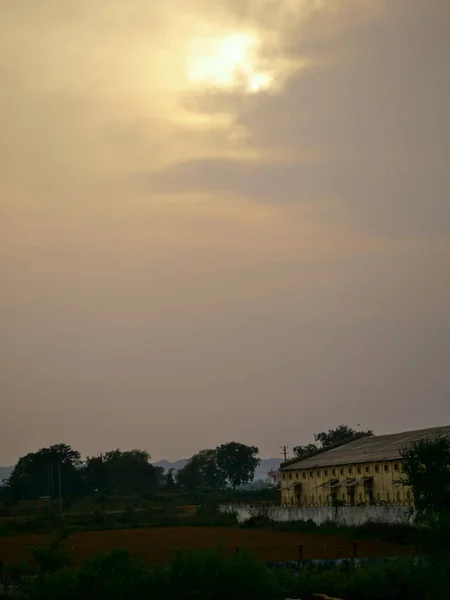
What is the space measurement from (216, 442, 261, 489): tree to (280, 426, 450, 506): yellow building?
7340cm

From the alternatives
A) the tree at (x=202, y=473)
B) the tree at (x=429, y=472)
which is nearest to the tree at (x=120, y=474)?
the tree at (x=202, y=473)

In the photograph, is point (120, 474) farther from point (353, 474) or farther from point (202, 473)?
point (353, 474)

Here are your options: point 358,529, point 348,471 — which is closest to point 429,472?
point 358,529

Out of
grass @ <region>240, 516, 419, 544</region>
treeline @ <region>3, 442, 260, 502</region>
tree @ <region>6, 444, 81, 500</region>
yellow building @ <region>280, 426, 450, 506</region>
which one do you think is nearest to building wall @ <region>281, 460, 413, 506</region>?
yellow building @ <region>280, 426, 450, 506</region>

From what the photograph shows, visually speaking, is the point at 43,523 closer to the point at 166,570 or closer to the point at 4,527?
the point at 4,527

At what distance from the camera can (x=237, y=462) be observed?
146m

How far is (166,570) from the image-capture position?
62.2 ft

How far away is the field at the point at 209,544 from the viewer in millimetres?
36812

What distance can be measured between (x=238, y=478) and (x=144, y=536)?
91.9m

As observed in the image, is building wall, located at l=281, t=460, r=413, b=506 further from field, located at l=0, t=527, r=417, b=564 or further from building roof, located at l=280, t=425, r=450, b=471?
field, located at l=0, t=527, r=417, b=564

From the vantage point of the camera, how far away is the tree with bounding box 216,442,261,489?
145 meters

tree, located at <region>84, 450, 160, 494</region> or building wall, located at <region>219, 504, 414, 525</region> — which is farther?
tree, located at <region>84, 450, 160, 494</region>

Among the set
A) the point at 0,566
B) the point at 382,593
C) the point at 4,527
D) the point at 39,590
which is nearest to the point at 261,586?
the point at 39,590

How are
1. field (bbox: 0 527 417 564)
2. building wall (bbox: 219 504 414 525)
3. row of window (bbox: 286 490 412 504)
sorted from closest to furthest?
field (bbox: 0 527 417 564) → building wall (bbox: 219 504 414 525) → row of window (bbox: 286 490 412 504)
